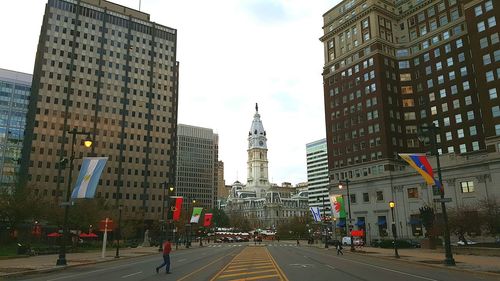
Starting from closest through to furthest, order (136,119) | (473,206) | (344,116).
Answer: (473,206)
(344,116)
(136,119)

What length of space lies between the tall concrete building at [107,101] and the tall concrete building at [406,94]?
5994cm

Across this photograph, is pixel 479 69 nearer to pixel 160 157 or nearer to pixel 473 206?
pixel 473 206

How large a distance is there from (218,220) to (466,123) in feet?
411

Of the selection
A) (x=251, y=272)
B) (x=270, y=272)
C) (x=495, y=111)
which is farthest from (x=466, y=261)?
(x=495, y=111)

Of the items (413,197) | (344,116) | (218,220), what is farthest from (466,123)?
(218,220)

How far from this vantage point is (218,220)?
596 ft

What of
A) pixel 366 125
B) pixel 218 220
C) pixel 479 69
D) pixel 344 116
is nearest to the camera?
pixel 479 69

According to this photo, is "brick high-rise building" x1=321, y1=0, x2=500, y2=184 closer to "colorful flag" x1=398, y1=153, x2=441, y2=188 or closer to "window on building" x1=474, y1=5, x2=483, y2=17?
"window on building" x1=474, y1=5, x2=483, y2=17

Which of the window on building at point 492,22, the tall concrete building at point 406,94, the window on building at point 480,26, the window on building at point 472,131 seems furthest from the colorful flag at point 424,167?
the window on building at point 472,131

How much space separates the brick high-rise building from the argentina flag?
67.7 metres

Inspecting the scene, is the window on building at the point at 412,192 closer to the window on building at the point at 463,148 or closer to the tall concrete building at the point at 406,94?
the tall concrete building at the point at 406,94

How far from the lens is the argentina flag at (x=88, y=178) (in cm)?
2833

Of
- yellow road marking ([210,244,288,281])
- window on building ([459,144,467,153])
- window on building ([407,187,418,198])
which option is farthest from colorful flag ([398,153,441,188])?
window on building ([459,144,467,153])

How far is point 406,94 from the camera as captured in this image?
91250 millimetres
